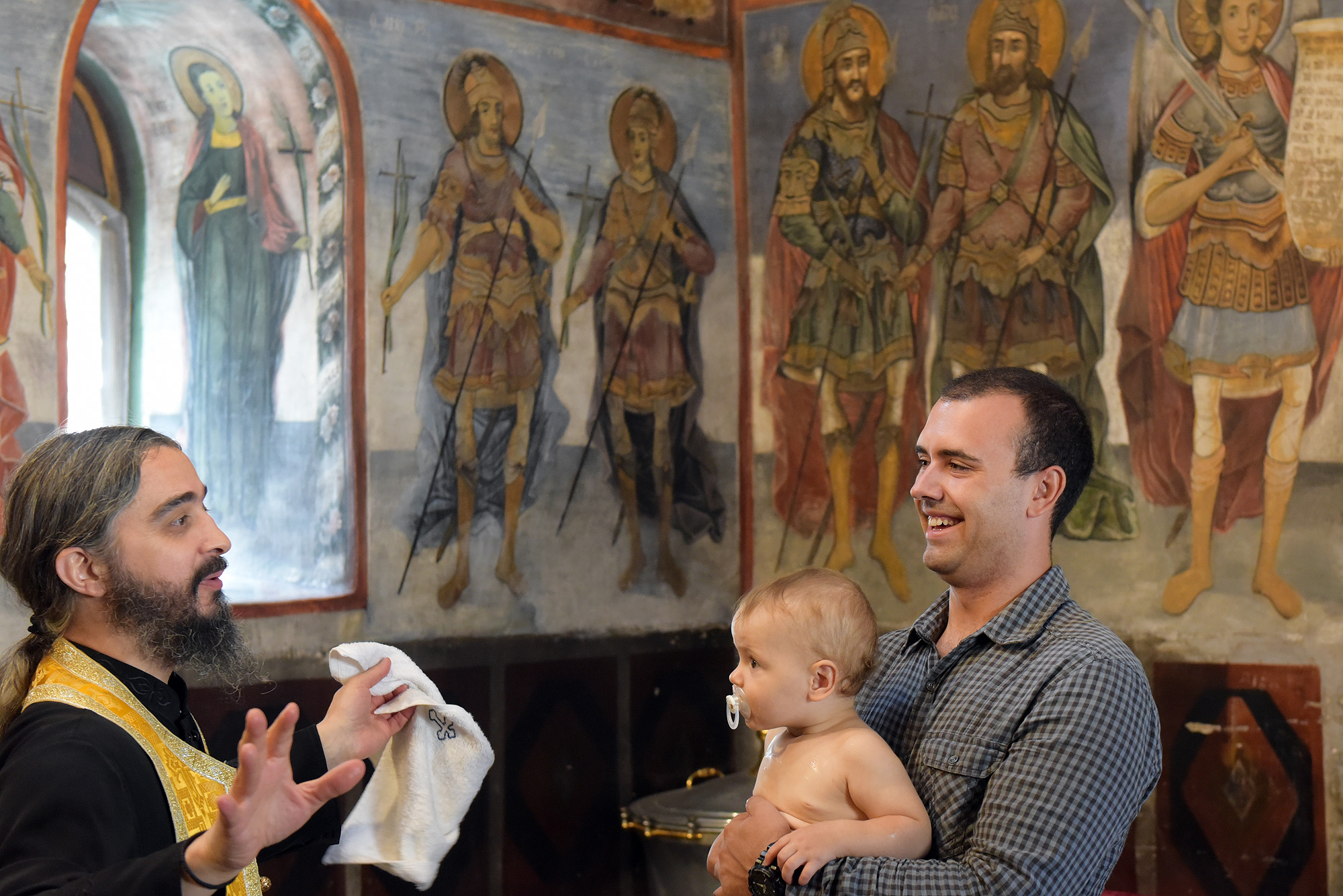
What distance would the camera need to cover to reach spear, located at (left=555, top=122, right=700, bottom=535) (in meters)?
6.16

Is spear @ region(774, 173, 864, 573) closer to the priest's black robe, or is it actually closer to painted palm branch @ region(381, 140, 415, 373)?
painted palm branch @ region(381, 140, 415, 373)

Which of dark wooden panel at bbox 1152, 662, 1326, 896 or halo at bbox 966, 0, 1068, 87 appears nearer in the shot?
dark wooden panel at bbox 1152, 662, 1326, 896

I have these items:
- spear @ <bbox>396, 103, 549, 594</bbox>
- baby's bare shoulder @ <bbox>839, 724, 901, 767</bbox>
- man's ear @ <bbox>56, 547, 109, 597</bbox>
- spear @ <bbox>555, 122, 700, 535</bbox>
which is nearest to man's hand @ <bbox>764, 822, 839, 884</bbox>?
baby's bare shoulder @ <bbox>839, 724, 901, 767</bbox>

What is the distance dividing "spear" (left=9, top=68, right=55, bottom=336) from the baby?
3.19 metres

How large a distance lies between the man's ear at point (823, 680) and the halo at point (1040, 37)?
435cm

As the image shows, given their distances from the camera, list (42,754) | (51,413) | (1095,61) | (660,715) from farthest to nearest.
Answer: (660,715)
(1095,61)
(51,413)
(42,754)

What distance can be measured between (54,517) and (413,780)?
3.01ft

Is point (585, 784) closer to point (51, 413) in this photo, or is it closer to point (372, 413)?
point (372, 413)

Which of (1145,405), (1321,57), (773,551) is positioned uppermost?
(1321,57)

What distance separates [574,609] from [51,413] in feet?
7.88

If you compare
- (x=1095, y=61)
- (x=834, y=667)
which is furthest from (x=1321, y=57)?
(x=834, y=667)

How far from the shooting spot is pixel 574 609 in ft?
20.0

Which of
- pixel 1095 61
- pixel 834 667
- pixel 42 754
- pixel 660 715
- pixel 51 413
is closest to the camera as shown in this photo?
pixel 42 754

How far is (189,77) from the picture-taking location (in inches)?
218
